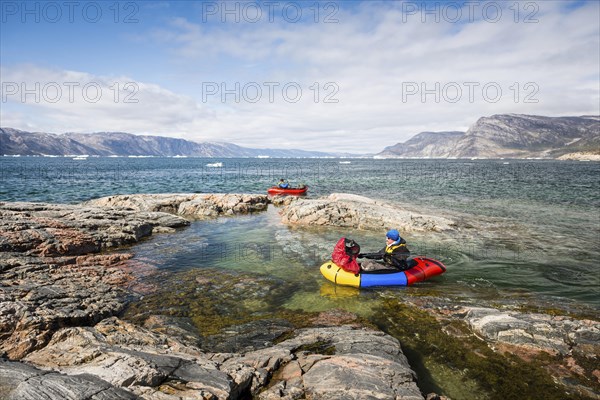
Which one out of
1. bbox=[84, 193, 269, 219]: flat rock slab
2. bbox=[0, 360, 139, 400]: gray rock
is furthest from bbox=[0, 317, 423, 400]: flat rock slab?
bbox=[84, 193, 269, 219]: flat rock slab

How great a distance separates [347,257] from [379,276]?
138 centimetres

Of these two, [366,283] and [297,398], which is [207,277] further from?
[297,398]

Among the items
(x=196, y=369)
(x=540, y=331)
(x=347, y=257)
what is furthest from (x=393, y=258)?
(x=196, y=369)

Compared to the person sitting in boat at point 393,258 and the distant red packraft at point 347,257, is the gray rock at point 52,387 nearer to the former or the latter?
the distant red packraft at point 347,257

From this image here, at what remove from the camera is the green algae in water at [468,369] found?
631 cm

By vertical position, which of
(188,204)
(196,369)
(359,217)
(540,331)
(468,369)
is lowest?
(468,369)

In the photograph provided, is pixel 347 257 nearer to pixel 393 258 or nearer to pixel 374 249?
pixel 393 258

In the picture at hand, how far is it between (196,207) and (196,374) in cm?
2185

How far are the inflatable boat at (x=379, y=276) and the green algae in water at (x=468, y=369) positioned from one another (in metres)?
2.86

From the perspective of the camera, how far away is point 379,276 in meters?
11.8

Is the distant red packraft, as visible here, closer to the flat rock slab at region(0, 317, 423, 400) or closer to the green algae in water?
the green algae in water

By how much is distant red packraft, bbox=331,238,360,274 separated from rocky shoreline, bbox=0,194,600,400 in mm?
2498

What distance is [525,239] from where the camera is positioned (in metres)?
18.2

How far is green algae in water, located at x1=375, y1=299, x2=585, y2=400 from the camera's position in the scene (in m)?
6.31
